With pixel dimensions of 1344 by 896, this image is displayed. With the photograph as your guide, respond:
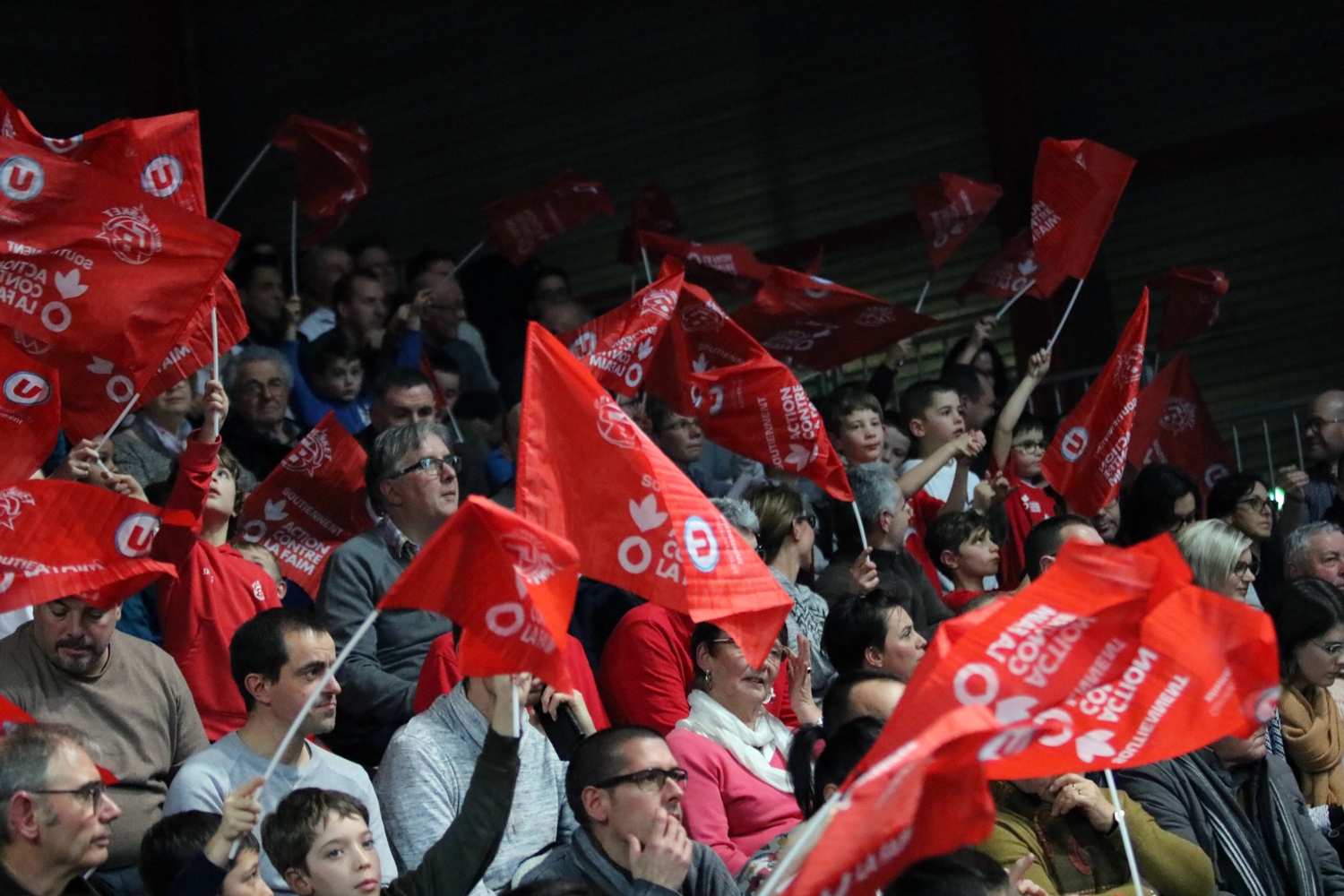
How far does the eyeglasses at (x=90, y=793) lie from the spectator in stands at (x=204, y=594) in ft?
4.67

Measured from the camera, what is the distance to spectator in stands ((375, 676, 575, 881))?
5277mm

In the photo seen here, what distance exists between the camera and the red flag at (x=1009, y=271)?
407 inches

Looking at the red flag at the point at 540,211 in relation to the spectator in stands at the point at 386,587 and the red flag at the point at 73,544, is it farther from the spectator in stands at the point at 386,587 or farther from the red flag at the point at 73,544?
the red flag at the point at 73,544

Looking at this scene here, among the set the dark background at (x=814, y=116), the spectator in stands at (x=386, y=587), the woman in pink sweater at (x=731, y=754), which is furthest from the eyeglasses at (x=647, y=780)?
the dark background at (x=814, y=116)

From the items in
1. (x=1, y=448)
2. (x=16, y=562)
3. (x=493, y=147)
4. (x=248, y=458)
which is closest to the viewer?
(x=16, y=562)

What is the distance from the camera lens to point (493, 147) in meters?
13.2

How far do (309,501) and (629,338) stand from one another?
1331mm

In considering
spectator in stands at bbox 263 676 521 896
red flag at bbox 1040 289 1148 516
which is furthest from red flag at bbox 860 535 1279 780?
red flag at bbox 1040 289 1148 516

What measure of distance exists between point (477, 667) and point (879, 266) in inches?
343

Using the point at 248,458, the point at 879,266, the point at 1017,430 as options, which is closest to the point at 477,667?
the point at 248,458

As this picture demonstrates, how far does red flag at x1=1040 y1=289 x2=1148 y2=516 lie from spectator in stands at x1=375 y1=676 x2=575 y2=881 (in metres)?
3.46

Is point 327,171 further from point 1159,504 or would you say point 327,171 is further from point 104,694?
point 104,694

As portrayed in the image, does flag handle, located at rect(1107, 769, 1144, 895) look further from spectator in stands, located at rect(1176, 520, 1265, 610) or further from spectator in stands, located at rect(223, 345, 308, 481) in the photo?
spectator in stands, located at rect(223, 345, 308, 481)

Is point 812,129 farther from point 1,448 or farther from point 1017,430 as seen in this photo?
point 1,448
